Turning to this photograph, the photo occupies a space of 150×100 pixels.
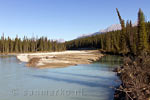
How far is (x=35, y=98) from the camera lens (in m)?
11.3

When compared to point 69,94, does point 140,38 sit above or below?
above

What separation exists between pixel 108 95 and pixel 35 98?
19.0 feet

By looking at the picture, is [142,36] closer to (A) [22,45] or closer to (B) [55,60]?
(B) [55,60]

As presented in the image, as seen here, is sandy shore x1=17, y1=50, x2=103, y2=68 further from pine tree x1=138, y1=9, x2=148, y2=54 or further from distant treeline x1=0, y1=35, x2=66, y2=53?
distant treeline x1=0, y1=35, x2=66, y2=53

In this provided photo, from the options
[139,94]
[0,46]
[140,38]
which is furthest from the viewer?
[0,46]

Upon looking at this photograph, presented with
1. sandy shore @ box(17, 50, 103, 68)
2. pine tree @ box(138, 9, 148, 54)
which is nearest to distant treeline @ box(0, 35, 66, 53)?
sandy shore @ box(17, 50, 103, 68)

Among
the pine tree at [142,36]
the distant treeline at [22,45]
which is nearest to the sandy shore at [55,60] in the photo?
the pine tree at [142,36]

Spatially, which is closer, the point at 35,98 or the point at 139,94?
the point at 139,94

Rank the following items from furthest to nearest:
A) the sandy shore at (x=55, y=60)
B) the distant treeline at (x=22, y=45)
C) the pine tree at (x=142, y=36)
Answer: the distant treeline at (x=22, y=45) → the pine tree at (x=142, y=36) → the sandy shore at (x=55, y=60)

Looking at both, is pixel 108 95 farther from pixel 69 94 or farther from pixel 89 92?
pixel 69 94

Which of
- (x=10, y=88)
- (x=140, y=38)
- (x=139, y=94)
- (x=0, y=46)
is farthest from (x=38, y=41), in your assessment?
(x=139, y=94)

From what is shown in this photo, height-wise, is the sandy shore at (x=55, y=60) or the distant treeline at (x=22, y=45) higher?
the distant treeline at (x=22, y=45)

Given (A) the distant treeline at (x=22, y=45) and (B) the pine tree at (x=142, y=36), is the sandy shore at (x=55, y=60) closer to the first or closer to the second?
(B) the pine tree at (x=142, y=36)

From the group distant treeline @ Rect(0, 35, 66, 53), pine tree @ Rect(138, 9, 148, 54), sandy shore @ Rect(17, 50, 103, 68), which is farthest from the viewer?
distant treeline @ Rect(0, 35, 66, 53)
